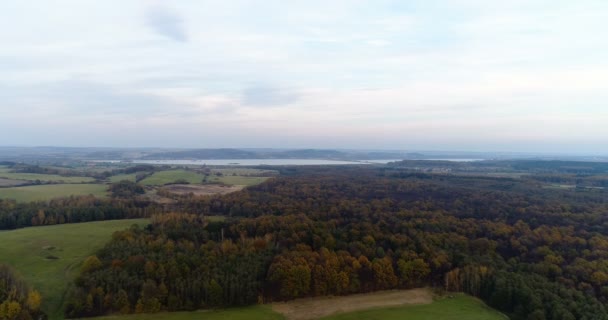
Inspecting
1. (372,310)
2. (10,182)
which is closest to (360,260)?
(372,310)

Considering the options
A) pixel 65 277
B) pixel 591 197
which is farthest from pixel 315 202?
pixel 591 197

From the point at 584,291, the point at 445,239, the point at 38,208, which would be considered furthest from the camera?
the point at 38,208

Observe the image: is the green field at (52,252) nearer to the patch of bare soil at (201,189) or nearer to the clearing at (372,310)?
the clearing at (372,310)

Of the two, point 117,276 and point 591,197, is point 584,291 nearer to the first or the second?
point 117,276

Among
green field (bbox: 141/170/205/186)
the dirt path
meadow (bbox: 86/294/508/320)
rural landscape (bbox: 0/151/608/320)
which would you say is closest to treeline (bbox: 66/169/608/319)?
rural landscape (bbox: 0/151/608/320)

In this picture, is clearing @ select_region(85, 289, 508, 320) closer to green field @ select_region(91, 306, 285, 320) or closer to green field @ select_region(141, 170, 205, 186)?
green field @ select_region(91, 306, 285, 320)

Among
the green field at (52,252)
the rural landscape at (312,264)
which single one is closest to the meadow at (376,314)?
the rural landscape at (312,264)
